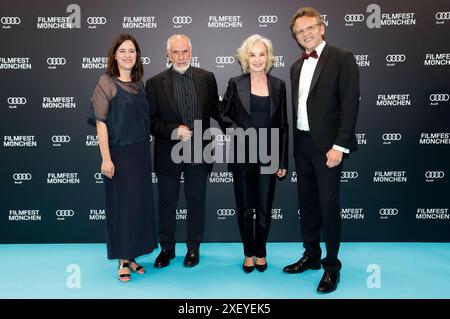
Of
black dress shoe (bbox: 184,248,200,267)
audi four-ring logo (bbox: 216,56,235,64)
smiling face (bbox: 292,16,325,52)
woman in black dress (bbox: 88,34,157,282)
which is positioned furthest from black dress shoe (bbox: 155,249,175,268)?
smiling face (bbox: 292,16,325,52)

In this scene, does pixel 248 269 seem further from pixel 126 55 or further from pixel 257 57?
pixel 126 55

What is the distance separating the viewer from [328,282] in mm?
3002

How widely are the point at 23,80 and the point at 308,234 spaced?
307 cm

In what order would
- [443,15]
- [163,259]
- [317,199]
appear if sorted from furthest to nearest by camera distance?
[443,15] → [163,259] → [317,199]

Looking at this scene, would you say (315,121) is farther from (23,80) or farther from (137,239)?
(23,80)

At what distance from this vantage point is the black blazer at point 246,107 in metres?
3.11

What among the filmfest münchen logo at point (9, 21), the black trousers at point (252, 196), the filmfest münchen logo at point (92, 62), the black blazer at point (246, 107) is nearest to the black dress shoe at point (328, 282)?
the black trousers at point (252, 196)

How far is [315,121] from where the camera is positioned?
298 cm

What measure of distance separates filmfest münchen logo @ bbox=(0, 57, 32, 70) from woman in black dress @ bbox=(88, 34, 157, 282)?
148 centimetres

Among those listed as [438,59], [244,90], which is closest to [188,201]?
[244,90]

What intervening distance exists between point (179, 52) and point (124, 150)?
862mm

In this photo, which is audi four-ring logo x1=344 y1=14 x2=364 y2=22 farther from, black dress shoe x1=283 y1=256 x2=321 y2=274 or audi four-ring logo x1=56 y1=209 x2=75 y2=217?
audi four-ring logo x1=56 y1=209 x2=75 y2=217

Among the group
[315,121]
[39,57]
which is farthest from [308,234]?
[39,57]

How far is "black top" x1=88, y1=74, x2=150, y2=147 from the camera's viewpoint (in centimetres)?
300
